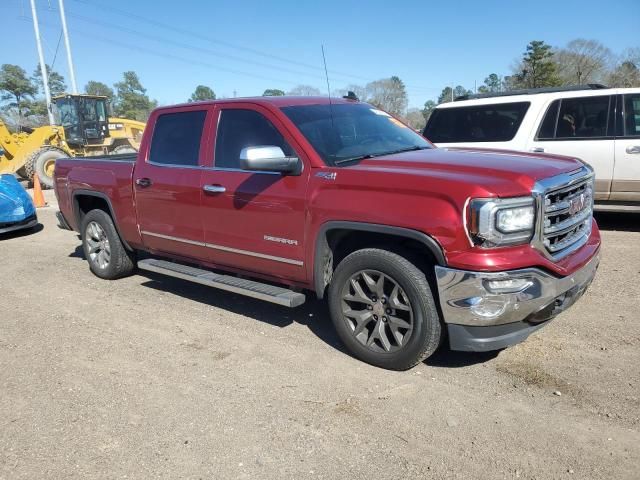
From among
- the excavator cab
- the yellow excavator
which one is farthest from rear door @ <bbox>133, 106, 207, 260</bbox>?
the excavator cab

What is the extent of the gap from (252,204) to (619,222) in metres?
6.56

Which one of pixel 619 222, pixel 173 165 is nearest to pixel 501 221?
pixel 173 165

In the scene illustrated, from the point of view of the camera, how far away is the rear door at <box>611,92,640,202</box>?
703 cm

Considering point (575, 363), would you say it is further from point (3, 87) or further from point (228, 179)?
point (3, 87)

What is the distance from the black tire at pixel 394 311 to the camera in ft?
11.1

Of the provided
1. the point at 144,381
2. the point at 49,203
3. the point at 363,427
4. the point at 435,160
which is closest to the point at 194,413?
the point at 144,381

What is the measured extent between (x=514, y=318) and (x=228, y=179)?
2.53m

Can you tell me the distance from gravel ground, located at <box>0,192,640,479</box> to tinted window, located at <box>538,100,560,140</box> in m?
3.02

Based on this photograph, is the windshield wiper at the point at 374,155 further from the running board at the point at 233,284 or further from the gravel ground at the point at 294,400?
the gravel ground at the point at 294,400

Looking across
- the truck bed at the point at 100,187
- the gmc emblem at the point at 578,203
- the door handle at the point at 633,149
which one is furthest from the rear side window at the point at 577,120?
the truck bed at the point at 100,187

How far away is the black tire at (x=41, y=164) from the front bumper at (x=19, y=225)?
25.5 feet

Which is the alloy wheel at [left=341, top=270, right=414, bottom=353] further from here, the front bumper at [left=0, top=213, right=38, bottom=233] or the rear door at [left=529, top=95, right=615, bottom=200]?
the front bumper at [left=0, top=213, right=38, bottom=233]

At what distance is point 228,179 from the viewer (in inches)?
174

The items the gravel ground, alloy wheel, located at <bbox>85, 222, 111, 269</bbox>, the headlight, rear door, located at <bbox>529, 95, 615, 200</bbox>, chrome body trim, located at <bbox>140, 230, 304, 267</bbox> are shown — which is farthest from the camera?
rear door, located at <bbox>529, 95, 615, 200</bbox>
